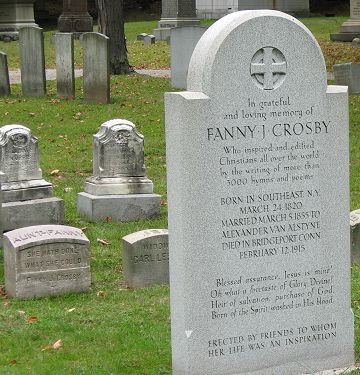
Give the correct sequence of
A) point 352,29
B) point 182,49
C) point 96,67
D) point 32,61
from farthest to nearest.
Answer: point 352,29 → point 182,49 → point 32,61 → point 96,67

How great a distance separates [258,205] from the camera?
6.56m

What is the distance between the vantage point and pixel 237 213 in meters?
6.50

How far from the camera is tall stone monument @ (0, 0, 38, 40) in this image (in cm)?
3419

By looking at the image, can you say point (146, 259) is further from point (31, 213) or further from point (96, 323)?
point (31, 213)

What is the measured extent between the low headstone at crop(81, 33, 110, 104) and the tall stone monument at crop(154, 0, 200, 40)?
47.3ft

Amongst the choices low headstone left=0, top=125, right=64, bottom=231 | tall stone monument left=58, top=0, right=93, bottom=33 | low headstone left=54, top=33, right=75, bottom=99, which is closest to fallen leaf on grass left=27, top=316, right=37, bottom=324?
low headstone left=0, top=125, right=64, bottom=231

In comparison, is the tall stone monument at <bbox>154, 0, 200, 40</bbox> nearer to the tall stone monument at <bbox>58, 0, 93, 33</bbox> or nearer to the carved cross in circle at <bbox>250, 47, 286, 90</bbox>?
the tall stone monument at <bbox>58, 0, 93, 33</bbox>

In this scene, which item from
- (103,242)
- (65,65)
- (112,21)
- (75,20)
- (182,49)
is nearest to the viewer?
(103,242)

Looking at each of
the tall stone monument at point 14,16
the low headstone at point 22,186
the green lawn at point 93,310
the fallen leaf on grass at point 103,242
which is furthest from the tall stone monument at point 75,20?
the fallen leaf on grass at point 103,242

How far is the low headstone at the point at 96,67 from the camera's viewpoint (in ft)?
61.7

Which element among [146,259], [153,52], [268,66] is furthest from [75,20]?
[268,66]

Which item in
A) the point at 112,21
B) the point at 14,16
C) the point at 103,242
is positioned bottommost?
the point at 103,242

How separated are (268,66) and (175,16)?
102ft

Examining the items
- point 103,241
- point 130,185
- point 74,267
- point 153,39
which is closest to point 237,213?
point 74,267
